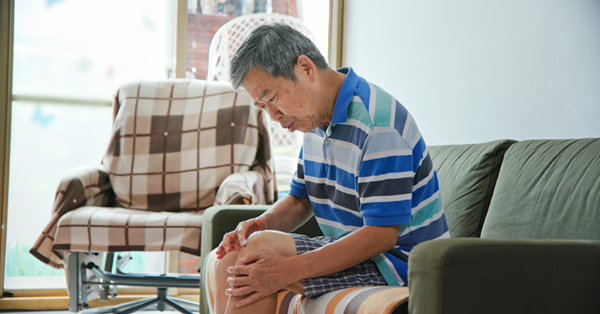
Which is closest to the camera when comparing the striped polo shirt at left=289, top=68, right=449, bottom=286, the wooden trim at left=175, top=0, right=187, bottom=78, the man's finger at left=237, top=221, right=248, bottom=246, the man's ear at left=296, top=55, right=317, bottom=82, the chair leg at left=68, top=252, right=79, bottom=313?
the striped polo shirt at left=289, top=68, right=449, bottom=286

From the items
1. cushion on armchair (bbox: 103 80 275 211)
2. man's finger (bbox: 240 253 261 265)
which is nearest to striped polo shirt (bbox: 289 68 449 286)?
man's finger (bbox: 240 253 261 265)

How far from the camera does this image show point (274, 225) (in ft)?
4.06

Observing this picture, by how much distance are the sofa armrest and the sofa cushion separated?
49 cm

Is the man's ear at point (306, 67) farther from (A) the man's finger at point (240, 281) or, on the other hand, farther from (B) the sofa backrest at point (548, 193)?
(B) the sofa backrest at point (548, 193)

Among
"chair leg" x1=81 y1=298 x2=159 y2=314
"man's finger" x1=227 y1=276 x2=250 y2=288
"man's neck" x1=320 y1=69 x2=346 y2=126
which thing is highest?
"man's neck" x1=320 y1=69 x2=346 y2=126

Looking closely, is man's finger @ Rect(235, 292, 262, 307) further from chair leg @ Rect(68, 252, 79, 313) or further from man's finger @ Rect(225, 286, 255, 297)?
chair leg @ Rect(68, 252, 79, 313)

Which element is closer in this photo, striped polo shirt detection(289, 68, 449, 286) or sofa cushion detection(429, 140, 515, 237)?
striped polo shirt detection(289, 68, 449, 286)

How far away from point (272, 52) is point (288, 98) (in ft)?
0.34

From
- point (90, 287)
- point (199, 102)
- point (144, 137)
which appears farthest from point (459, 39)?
point (90, 287)

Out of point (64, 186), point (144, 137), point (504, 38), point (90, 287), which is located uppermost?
point (504, 38)

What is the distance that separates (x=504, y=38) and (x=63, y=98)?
2.33 meters

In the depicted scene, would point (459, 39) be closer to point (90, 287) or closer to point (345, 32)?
point (345, 32)

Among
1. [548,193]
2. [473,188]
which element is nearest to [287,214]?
[473,188]

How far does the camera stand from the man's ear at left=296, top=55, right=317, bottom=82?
1.01 meters
